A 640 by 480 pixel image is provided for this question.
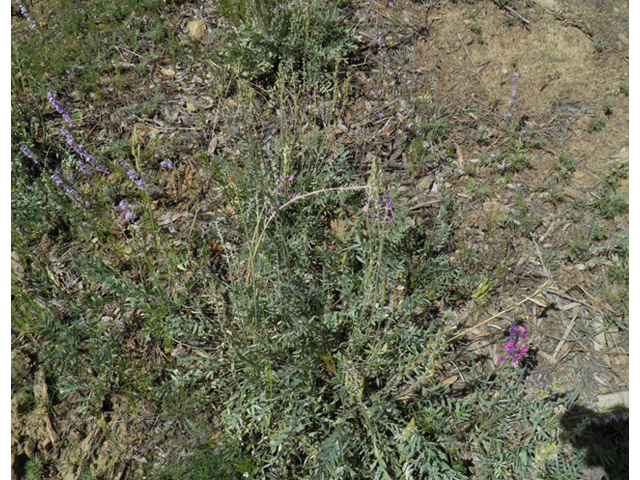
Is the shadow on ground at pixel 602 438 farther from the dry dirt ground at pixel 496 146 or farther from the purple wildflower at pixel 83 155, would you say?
the purple wildflower at pixel 83 155

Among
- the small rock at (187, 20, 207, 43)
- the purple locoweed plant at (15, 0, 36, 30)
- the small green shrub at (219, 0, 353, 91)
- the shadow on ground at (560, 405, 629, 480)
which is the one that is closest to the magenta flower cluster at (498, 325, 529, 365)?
the shadow on ground at (560, 405, 629, 480)

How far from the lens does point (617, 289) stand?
2896mm

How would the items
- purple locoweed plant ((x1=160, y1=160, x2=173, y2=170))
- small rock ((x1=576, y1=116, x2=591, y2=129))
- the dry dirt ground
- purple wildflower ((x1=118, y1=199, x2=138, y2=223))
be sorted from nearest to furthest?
the dry dirt ground → purple wildflower ((x1=118, y1=199, x2=138, y2=223)) → purple locoweed plant ((x1=160, y1=160, x2=173, y2=170)) → small rock ((x1=576, y1=116, x2=591, y2=129))

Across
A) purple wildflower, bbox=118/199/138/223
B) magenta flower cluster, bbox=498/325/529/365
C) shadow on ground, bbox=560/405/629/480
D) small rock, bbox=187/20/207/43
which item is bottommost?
shadow on ground, bbox=560/405/629/480

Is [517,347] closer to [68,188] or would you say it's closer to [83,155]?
[68,188]

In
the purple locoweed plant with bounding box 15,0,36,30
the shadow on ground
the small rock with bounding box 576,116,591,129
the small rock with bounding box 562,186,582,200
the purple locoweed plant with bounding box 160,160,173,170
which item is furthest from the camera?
the purple locoweed plant with bounding box 15,0,36,30

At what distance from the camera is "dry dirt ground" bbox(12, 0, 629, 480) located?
2635 millimetres

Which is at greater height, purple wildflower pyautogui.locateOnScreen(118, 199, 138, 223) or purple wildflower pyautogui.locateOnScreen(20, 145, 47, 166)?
purple wildflower pyautogui.locateOnScreen(20, 145, 47, 166)

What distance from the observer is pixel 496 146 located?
3457 millimetres

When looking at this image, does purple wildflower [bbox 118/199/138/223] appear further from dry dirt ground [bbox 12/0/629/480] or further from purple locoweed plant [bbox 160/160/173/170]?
purple locoweed plant [bbox 160/160/173/170]

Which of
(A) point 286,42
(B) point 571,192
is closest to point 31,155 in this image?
(A) point 286,42

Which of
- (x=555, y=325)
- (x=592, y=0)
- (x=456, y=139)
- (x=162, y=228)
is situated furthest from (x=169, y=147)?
(x=592, y=0)

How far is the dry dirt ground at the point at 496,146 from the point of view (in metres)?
2.63

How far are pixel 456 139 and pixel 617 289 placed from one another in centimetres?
162
